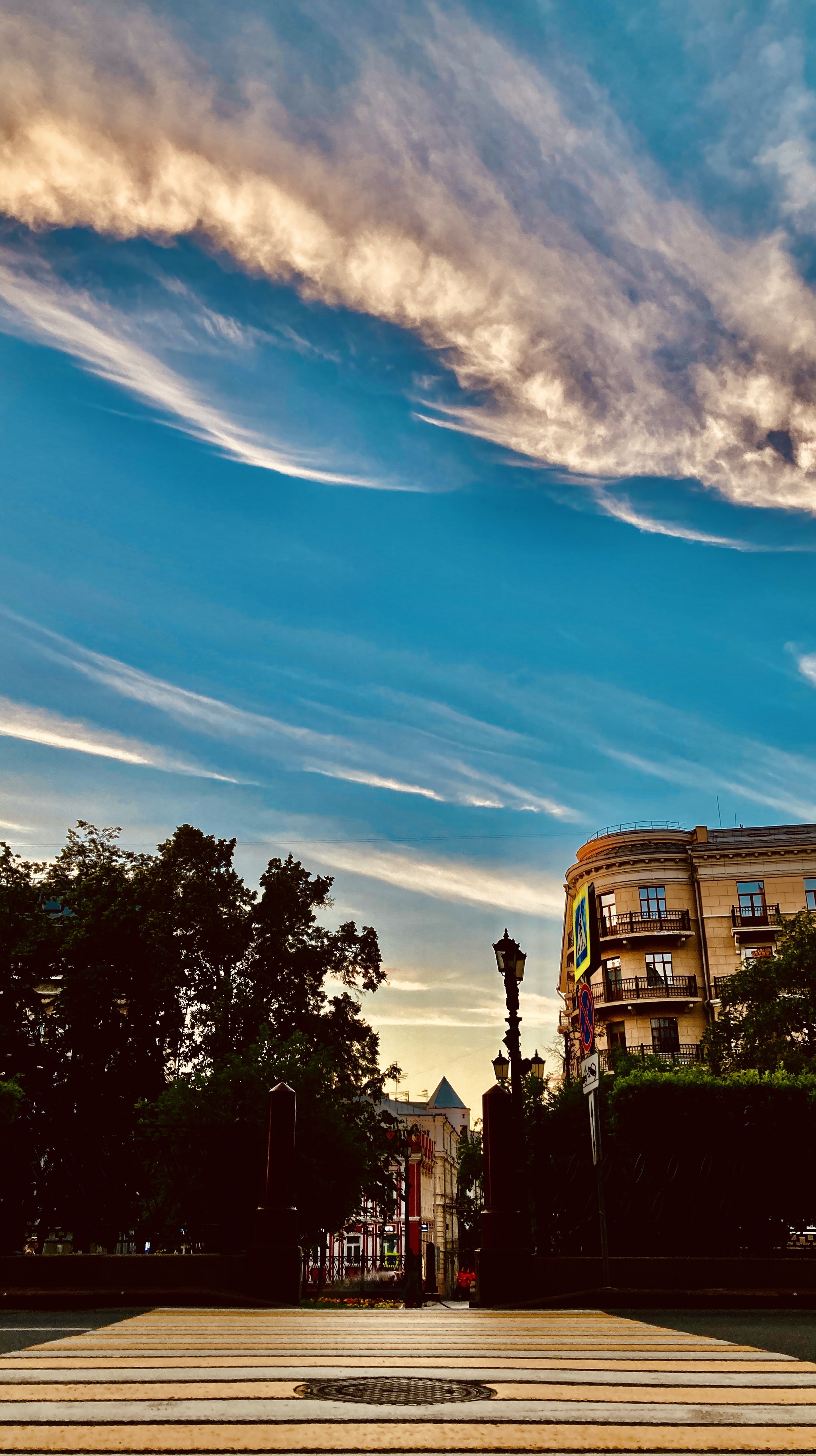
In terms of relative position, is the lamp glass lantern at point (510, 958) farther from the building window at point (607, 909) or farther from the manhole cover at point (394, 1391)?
the building window at point (607, 909)

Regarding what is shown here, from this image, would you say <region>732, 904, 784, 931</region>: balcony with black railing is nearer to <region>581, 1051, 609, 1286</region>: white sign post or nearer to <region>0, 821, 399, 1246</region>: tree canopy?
<region>0, 821, 399, 1246</region>: tree canopy

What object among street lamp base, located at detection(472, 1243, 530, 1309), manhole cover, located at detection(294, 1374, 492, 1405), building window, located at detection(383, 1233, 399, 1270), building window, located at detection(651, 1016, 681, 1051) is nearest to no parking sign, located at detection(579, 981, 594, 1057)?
street lamp base, located at detection(472, 1243, 530, 1309)

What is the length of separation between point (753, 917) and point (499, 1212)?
3644 centimetres

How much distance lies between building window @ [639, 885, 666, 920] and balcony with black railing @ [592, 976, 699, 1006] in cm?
276

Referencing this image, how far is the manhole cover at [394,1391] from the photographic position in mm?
4457

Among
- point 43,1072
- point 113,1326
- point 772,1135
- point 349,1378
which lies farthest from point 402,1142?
point 349,1378

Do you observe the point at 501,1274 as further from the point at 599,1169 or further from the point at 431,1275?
the point at 431,1275

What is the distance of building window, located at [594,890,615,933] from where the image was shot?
49344mm

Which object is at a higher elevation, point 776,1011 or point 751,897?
point 751,897

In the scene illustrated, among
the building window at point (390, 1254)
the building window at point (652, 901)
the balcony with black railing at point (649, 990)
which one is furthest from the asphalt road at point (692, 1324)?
the building window at point (390, 1254)

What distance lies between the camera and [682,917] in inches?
1877

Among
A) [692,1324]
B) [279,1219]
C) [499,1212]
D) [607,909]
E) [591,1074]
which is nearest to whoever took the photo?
[692,1324]

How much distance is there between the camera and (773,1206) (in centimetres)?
1692

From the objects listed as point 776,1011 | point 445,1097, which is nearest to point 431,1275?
point 776,1011
